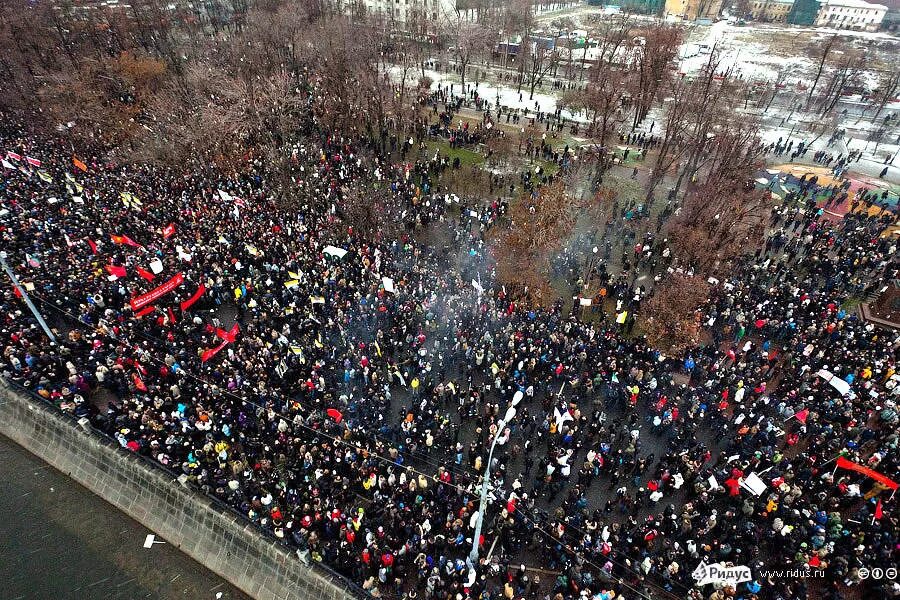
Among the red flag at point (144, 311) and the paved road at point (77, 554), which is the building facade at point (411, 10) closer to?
the red flag at point (144, 311)

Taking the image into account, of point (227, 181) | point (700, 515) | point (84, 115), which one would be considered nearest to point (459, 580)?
point (700, 515)

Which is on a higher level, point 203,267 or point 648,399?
point 203,267

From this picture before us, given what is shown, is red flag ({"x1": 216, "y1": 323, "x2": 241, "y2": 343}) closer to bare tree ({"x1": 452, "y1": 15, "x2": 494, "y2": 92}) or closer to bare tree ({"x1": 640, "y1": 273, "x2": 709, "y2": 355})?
bare tree ({"x1": 640, "y1": 273, "x2": 709, "y2": 355})

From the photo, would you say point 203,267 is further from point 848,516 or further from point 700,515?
point 848,516

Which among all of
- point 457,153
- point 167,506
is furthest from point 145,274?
point 457,153

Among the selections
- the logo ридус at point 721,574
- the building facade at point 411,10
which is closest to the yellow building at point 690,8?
the building facade at point 411,10

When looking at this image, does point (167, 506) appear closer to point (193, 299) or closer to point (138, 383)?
point (138, 383)
